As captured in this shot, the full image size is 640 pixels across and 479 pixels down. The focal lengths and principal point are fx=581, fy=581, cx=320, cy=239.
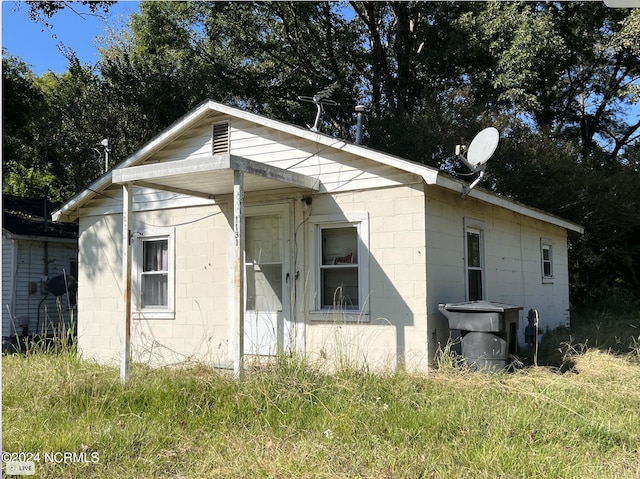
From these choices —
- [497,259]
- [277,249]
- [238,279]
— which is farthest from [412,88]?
[238,279]

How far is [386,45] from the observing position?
21984mm

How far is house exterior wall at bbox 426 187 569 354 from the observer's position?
805 centimetres

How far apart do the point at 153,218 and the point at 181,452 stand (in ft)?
18.7

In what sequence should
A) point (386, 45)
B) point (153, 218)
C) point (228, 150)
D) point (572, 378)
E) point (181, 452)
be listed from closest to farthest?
point (181, 452)
point (572, 378)
point (228, 150)
point (153, 218)
point (386, 45)

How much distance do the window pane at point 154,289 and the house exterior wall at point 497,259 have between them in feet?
14.8

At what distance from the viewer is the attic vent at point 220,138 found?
9.39 m

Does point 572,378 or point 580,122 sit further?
point 580,122

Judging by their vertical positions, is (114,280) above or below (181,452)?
above

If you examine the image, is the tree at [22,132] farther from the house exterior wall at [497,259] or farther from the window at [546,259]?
the window at [546,259]

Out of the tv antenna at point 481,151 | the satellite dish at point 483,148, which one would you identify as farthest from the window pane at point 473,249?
the satellite dish at point 483,148

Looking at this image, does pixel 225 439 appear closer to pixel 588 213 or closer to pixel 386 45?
pixel 588 213

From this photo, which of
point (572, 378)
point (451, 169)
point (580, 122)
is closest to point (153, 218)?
point (572, 378)

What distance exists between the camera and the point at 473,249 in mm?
9445

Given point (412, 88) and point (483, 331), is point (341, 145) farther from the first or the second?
point (412, 88)
